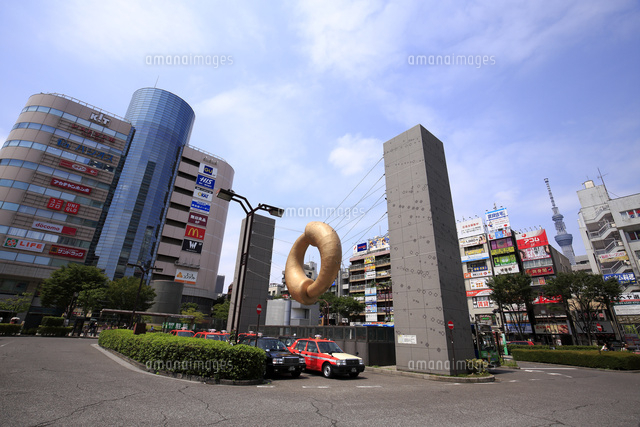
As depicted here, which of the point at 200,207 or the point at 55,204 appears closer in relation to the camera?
the point at 55,204

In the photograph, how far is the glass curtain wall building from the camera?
9594 cm

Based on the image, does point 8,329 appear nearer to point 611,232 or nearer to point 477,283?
point 477,283

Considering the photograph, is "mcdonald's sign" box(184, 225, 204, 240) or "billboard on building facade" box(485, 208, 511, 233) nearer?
"billboard on building facade" box(485, 208, 511, 233)

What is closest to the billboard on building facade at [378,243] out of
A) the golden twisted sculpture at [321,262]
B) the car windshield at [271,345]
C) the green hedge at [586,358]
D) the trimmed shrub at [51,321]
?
the green hedge at [586,358]

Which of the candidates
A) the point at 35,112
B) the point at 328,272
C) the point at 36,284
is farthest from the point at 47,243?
the point at 328,272

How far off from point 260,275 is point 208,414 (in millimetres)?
33415

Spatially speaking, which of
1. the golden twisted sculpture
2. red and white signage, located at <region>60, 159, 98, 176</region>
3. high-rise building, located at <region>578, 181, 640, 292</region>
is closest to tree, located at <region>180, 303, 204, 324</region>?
red and white signage, located at <region>60, 159, 98, 176</region>

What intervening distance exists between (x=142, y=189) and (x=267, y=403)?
372 feet

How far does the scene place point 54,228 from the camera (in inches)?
2053

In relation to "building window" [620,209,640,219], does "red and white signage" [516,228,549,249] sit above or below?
below

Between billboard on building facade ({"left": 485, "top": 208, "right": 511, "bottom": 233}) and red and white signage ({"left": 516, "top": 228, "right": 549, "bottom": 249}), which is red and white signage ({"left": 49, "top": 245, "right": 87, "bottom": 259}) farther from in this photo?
red and white signage ({"left": 516, "top": 228, "right": 549, "bottom": 249})

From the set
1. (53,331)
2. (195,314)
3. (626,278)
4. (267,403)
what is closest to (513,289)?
(626,278)

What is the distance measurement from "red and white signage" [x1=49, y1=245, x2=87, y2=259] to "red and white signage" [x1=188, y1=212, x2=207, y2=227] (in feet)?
73.9

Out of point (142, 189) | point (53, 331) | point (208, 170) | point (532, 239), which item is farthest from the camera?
point (142, 189)
